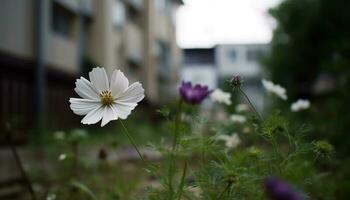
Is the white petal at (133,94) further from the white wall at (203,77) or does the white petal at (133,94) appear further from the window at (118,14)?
the window at (118,14)

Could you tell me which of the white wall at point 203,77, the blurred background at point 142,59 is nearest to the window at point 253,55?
the blurred background at point 142,59

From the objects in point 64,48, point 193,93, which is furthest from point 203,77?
point 64,48

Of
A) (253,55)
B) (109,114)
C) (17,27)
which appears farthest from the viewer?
(253,55)

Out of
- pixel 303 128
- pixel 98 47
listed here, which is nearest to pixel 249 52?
pixel 98 47

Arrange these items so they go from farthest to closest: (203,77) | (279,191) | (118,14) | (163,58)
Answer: (163,58), (118,14), (203,77), (279,191)

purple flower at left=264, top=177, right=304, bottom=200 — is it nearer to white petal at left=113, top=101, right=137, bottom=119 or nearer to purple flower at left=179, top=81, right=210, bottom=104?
purple flower at left=179, top=81, right=210, bottom=104

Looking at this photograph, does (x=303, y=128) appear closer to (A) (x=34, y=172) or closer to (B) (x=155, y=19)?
(A) (x=34, y=172)

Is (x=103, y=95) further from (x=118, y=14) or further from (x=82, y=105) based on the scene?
(x=118, y=14)
